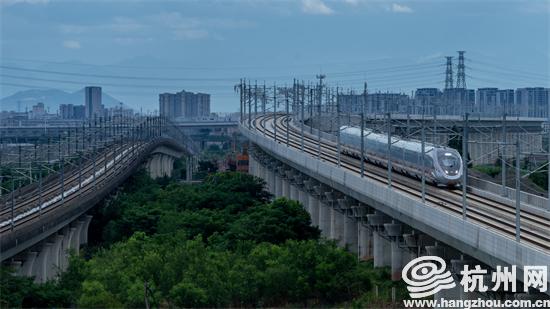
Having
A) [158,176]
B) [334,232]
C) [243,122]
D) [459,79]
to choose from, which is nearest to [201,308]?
[334,232]

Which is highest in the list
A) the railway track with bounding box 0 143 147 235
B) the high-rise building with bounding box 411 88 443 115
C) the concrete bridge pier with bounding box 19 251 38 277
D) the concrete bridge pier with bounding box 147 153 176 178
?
the high-rise building with bounding box 411 88 443 115

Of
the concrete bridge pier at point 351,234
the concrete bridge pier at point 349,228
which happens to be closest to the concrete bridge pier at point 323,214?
the concrete bridge pier at point 349,228

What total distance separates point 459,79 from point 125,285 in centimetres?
8916

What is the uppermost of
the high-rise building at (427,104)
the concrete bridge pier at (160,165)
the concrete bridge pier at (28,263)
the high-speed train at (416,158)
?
the high-rise building at (427,104)

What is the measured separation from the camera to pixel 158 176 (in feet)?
356

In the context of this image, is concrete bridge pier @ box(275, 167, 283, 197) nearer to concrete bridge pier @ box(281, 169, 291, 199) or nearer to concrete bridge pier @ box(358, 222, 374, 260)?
concrete bridge pier @ box(281, 169, 291, 199)

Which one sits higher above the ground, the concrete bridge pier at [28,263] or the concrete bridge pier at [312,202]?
the concrete bridge pier at [312,202]

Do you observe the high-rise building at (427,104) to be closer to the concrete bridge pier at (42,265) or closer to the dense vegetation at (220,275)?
the dense vegetation at (220,275)

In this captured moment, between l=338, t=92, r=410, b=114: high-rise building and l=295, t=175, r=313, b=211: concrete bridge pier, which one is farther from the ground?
l=338, t=92, r=410, b=114: high-rise building

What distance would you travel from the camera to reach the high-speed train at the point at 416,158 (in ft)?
122

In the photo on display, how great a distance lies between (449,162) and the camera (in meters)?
37.3

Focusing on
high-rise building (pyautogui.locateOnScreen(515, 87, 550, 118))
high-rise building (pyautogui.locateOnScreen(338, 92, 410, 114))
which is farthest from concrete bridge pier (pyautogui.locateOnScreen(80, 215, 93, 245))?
high-rise building (pyautogui.locateOnScreen(515, 87, 550, 118))

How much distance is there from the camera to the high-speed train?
1463 inches

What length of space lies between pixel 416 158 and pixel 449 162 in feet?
9.44
